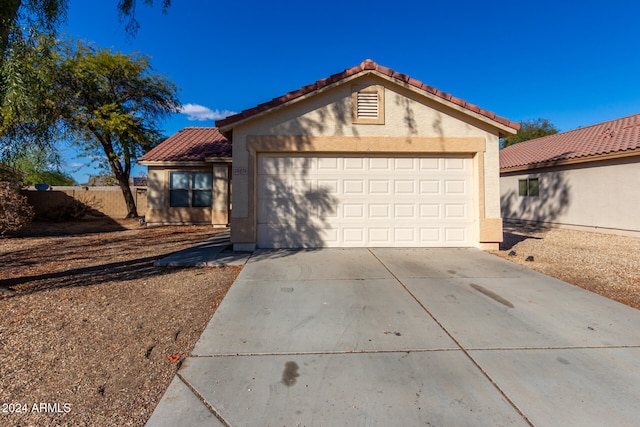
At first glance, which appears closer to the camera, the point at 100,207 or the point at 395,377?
the point at 395,377

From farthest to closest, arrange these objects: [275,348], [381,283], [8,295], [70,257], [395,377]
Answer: [70,257], [381,283], [8,295], [275,348], [395,377]

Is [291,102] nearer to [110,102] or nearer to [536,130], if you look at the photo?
[110,102]

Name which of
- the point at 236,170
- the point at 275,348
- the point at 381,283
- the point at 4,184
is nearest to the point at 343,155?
the point at 236,170

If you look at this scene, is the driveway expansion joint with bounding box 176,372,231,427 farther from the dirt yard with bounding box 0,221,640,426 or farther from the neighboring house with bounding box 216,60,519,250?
the neighboring house with bounding box 216,60,519,250

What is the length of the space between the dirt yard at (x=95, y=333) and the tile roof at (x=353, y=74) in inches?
150

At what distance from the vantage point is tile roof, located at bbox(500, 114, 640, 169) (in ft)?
39.3

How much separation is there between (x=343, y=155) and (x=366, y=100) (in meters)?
1.51

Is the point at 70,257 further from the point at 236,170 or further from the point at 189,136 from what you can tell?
the point at 189,136

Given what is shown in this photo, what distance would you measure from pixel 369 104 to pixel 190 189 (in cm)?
940

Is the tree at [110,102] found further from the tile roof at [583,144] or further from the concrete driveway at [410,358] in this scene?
the tile roof at [583,144]

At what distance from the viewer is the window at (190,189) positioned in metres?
14.2

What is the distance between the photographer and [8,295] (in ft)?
15.6

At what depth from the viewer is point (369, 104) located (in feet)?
27.0

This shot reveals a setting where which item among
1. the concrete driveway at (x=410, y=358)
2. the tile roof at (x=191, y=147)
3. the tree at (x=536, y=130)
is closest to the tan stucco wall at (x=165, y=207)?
the tile roof at (x=191, y=147)
